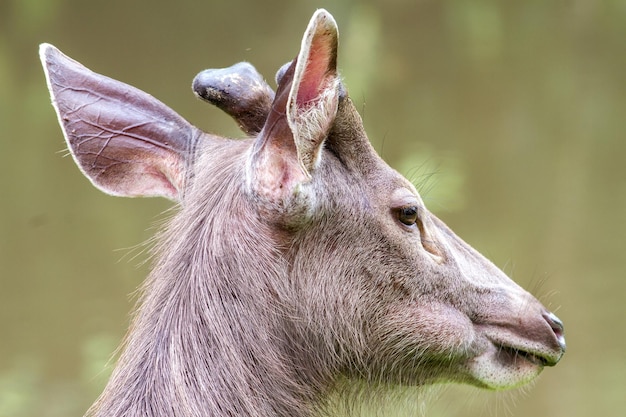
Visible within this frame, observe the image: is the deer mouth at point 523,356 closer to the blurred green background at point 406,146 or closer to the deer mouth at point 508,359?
the deer mouth at point 508,359

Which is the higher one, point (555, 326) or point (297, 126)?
point (297, 126)

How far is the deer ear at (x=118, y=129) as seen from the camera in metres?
3.88

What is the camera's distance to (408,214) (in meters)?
3.50

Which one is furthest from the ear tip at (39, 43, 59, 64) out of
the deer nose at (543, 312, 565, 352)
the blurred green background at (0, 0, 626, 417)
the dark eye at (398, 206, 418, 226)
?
the blurred green background at (0, 0, 626, 417)

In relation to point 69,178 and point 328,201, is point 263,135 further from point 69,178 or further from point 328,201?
point 69,178

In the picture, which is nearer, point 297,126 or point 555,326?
point 297,126

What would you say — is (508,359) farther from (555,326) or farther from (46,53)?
(46,53)

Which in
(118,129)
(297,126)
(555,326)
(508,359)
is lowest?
(508,359)

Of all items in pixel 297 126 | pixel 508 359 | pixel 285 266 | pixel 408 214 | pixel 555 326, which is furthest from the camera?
pixel 555 326

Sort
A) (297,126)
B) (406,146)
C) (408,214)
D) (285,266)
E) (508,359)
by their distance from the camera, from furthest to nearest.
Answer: (406,146)
(508,359)
(408,214)
(285,266)
(297,126)

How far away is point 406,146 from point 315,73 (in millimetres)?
6852

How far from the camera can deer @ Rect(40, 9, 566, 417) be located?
121 inches

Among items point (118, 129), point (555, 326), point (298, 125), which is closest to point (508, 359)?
point (555, 326)

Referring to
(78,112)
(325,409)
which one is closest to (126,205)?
(78,112)
